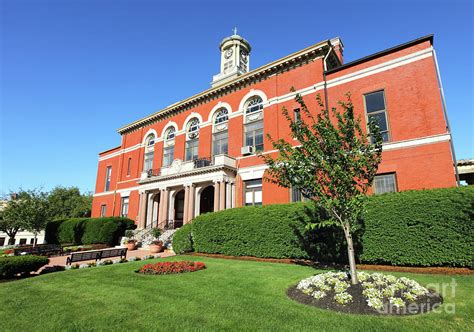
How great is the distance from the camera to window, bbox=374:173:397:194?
48.5 feet

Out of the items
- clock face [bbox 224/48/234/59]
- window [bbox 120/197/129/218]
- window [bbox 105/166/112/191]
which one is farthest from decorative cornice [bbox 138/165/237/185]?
clock face [bbox 224/48/234/59]

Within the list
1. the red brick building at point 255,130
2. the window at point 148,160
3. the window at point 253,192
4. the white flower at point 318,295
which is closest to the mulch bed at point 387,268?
the white flower at point 318,295

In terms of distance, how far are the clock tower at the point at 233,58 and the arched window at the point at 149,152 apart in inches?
416

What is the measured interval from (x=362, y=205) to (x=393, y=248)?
4.00m

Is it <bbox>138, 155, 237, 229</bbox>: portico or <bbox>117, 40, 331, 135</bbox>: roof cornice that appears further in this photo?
<bbox>138, 155, 237, 229</bbox>: portico

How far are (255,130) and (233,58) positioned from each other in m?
14.4

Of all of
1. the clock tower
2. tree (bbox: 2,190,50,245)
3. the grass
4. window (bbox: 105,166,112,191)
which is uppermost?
the clock tower

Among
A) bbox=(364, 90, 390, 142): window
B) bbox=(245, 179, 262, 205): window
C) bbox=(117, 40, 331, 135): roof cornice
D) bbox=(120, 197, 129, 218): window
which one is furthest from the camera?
bbox=(120, 197, 129, 218): window

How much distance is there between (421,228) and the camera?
9281 mm

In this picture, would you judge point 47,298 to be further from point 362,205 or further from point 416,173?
point 416,173

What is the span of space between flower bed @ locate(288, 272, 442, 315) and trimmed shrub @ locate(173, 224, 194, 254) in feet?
34.3

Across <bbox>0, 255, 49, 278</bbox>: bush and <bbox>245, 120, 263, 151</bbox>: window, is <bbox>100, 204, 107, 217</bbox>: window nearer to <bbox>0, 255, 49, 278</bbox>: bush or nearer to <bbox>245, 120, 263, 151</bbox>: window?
<bbox>245, 120, 263, 151</bbox>: window

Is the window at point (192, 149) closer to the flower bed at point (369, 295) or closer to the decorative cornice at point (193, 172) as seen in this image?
the decorative cornice at point (193, 172)

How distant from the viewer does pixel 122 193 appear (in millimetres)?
31250
